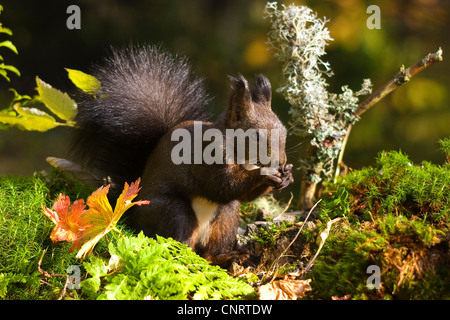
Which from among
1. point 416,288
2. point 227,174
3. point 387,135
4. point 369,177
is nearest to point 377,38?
point 387,135

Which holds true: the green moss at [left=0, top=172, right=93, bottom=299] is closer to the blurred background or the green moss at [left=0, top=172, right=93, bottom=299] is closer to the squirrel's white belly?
the squirrel's white belly

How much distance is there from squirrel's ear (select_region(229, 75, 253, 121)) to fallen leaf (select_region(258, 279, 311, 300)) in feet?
2.89

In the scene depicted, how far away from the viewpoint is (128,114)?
2547mm

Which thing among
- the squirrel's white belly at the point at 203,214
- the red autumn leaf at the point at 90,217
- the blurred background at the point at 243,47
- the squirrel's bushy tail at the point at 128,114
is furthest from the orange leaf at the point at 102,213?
the blurred background at the point at 243,47

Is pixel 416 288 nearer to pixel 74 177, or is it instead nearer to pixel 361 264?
pixel 361 264

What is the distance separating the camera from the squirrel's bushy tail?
255cm

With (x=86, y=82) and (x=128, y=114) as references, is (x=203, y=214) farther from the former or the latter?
(x=86, y=82)

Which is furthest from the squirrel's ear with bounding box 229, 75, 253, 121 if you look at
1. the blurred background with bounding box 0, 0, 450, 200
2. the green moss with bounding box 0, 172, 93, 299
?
the blurred background with bounding box 0, 0, 450, 200

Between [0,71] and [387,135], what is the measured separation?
10.2 feet

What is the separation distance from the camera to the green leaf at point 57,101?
8.03ft

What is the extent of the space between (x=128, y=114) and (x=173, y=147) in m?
0.32

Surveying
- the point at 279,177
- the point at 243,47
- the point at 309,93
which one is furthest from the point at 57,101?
the point at 243,47

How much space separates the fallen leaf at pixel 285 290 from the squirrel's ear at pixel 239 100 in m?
0.88

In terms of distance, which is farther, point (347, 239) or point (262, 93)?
point (262, 93)
